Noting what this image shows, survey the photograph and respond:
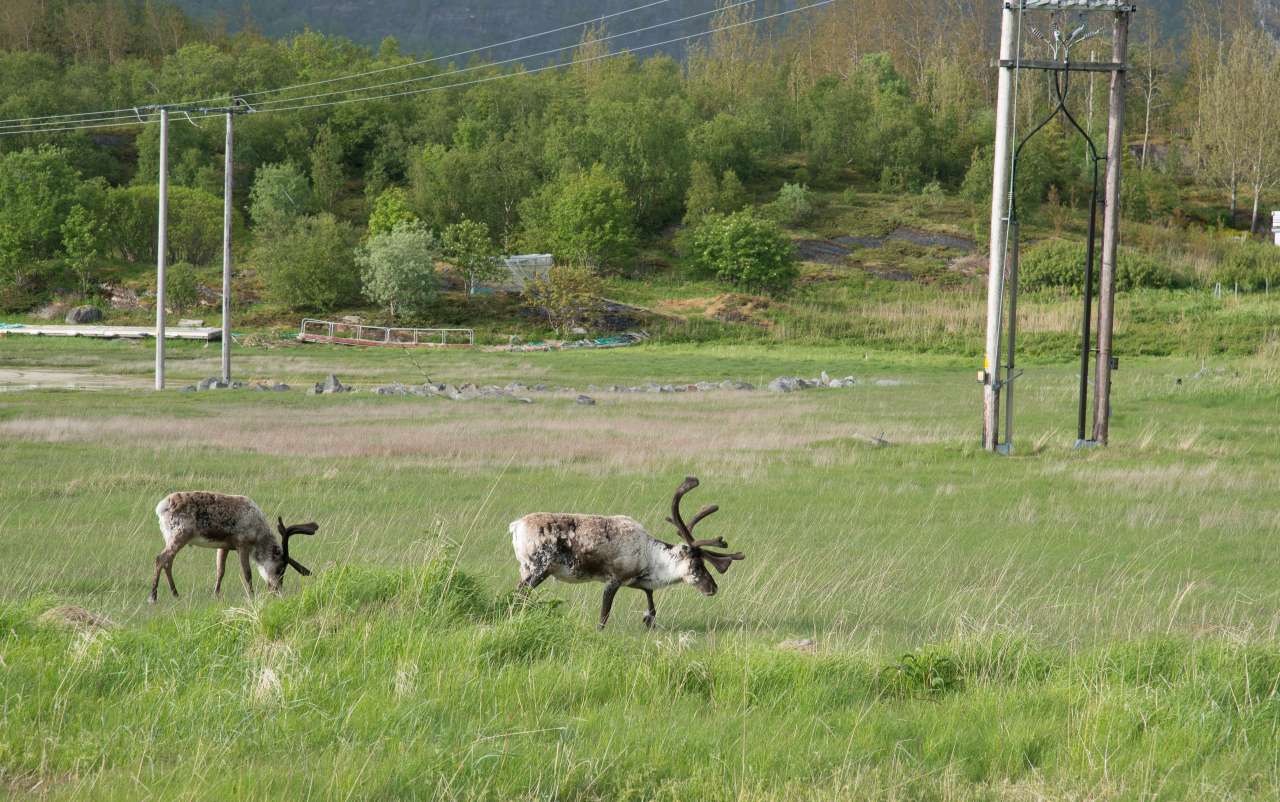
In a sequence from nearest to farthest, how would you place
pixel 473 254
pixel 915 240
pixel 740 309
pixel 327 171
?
pixel 740 309 < pixel 473 254 < pixel 915 240 < pixel 327 171

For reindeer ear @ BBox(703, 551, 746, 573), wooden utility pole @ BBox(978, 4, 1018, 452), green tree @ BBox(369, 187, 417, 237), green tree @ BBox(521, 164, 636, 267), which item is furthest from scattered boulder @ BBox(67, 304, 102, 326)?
reindeer ear @ BBox(703, 551, 746, 573)

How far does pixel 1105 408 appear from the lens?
26.7 metres

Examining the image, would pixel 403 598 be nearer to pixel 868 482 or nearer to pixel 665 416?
pixel 868 482

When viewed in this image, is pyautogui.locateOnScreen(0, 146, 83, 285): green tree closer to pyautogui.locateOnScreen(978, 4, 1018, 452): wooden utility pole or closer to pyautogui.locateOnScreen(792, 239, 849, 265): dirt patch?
pyautogui.locateOnScreen(792, 239, 849, 265): dirt patch

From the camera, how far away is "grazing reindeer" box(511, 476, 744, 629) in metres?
9.70

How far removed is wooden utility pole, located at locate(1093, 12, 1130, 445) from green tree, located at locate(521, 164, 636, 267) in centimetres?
7428

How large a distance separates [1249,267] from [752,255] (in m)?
38.6

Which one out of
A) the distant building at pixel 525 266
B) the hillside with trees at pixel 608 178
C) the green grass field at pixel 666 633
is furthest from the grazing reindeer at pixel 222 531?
the distant building at pixel 525 266

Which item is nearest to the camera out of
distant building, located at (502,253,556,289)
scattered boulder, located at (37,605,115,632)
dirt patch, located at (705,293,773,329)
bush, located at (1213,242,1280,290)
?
scattered boulder, located at (37,605,115,632)

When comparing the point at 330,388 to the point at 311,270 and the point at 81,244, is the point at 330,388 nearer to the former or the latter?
the point at 311,270

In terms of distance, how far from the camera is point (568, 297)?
84000 millimetres

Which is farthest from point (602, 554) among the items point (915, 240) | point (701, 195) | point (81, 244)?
point (701, 195)

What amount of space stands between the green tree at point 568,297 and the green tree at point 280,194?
107 feet

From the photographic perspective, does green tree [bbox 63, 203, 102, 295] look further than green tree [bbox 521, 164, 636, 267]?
No
